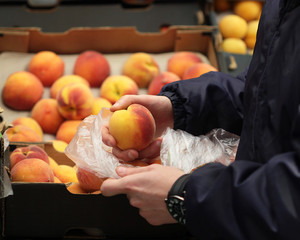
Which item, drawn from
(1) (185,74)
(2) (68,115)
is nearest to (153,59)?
(1) (185,74)

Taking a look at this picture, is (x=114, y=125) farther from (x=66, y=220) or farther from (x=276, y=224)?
(x=276, y=224)

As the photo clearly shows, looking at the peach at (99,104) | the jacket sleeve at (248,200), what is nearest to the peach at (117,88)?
the peach at (99,104)

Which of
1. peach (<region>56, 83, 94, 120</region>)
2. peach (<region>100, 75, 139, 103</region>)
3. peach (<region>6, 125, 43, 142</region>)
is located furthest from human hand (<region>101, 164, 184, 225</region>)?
peach (<region>100, 75, 139, 103</region>)

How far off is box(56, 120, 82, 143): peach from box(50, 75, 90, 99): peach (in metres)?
0.20

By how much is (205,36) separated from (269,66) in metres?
1.17

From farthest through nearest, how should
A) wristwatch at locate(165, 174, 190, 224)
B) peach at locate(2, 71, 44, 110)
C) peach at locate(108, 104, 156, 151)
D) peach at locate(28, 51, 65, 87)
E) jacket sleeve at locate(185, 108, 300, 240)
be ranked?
peach at locate(28, 51, 65, 87)
peach at locate(2, 71, 44, 110)
peach at locate(108, 104, 156, 151)
wristwatch at locate(165, 174, 190, 224)
jacket sleeve at locate(185, 108, 300, 240)

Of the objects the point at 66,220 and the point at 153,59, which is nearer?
the point at 66,220

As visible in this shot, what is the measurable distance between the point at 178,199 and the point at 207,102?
1.32ft

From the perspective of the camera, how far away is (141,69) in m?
1.80

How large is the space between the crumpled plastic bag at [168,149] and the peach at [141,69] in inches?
26.8

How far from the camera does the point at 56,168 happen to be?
1.23 meters

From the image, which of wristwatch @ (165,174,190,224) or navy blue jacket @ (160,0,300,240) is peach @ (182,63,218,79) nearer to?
navy blue jacket @ (160,0,300,240)

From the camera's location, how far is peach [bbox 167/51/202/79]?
6.02 ft

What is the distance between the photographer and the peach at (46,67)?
1783 mm
